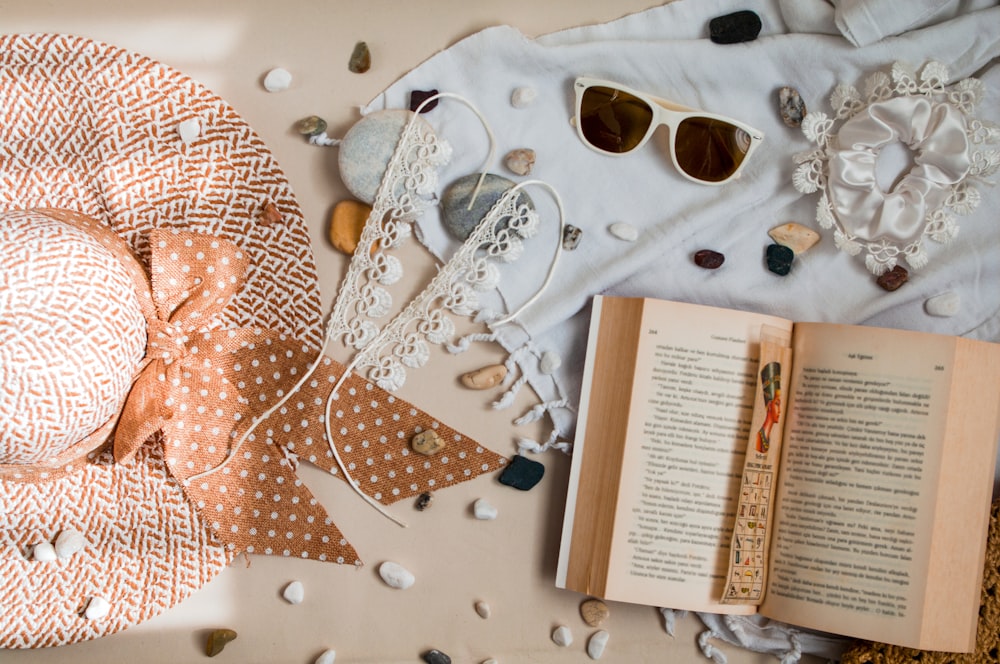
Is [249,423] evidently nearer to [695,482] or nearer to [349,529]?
[349,529]

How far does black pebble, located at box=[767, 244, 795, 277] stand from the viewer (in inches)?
32.2

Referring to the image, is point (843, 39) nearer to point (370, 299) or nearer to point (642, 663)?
point (370, 299)

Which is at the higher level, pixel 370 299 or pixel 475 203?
pixel 475 203

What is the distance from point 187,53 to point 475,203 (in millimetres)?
351

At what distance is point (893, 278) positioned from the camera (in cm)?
81

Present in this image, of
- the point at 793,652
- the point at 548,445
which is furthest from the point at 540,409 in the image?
the point at 793,652

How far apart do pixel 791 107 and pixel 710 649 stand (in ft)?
1.86

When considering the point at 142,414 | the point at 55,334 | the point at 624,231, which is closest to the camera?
the point at 55,334

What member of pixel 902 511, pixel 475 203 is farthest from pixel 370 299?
pixel 902 511

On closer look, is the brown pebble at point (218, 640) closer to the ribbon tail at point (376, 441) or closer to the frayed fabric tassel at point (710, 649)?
the ribbon tail at point (376, 441)

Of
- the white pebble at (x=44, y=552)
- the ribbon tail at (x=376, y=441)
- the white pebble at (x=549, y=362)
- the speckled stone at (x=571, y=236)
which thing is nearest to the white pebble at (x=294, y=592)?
the ribbon tail at (x=376, y=441)

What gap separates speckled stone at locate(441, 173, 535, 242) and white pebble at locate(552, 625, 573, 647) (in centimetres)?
42

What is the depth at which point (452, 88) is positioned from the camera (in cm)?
84

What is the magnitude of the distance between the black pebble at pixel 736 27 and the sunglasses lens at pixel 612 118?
0.38ft
